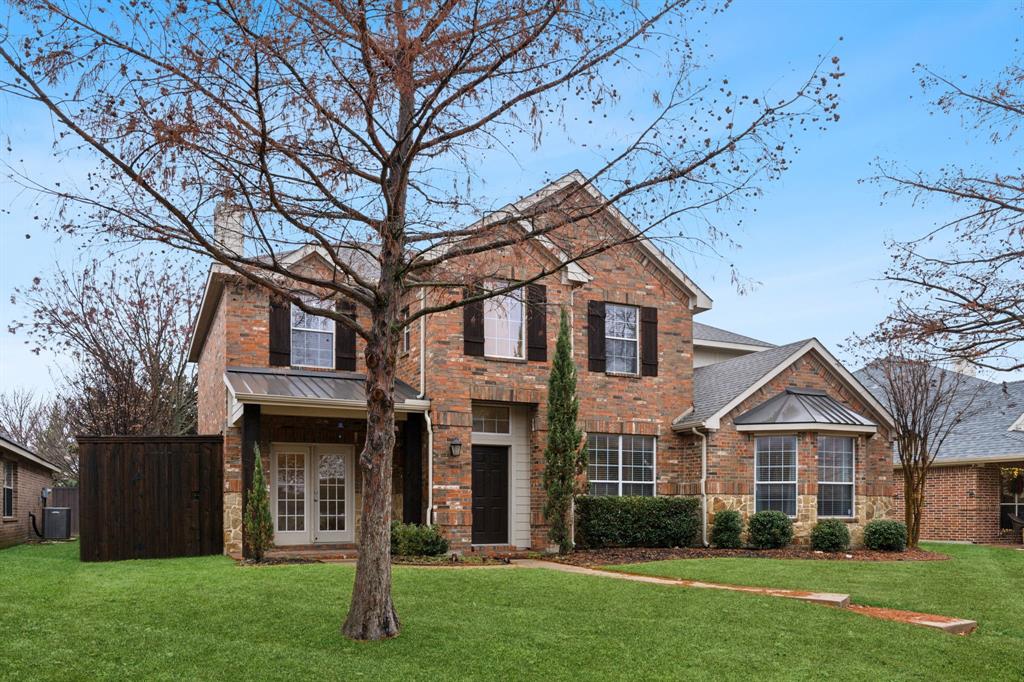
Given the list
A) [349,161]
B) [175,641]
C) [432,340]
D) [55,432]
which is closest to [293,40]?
[349,161]

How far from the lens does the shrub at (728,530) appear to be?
18453 millimetres

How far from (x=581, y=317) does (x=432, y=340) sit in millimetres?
3348

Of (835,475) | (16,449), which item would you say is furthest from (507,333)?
(16,449)

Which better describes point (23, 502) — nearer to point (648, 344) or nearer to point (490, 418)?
point (490, 418)

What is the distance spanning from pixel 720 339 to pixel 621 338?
270 inches

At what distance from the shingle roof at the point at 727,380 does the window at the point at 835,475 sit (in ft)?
6.36

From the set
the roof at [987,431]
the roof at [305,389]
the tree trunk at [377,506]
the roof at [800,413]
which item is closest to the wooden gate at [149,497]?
the roof at [305,389]

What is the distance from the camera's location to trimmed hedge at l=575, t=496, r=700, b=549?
17828 millimetres

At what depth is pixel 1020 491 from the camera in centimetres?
2402

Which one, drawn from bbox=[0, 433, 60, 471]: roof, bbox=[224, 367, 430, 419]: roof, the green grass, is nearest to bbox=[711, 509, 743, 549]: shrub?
the green grass

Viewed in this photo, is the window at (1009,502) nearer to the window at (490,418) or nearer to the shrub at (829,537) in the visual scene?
the shrub at (829,537)

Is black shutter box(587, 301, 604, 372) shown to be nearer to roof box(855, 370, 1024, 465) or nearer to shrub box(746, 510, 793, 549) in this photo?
shrub box(746, 510, 793, 549)

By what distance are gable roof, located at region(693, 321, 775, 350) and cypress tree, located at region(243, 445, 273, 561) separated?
13128 millimetres

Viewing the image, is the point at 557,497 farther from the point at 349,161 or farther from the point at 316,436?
the point at 349,161
